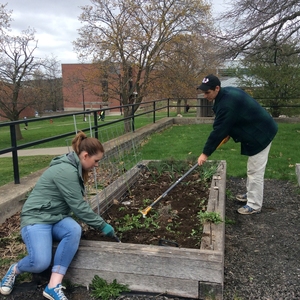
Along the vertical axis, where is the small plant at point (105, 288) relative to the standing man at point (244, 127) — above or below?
below

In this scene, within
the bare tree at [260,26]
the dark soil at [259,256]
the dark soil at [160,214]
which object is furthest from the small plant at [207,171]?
the bare tree at [260,26]

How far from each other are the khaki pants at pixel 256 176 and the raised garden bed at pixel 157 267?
1.48m

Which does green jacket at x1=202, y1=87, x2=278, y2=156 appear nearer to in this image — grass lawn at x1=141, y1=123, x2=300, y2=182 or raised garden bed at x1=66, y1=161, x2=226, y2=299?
raised garden bed at x1=66, y1=161, x2=226, y2=299

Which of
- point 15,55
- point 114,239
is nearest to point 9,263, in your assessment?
point 114,239

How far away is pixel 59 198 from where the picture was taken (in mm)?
2475

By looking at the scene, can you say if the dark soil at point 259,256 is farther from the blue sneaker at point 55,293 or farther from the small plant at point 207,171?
the small plant at point 207,171

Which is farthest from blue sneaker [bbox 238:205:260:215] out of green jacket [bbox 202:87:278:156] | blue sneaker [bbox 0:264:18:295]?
blue sneaker [bbox 0:264:18:295]

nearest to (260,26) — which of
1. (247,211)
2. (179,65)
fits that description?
(179,65)

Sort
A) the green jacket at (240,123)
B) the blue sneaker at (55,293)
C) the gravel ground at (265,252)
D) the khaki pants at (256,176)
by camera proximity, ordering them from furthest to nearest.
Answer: the khaki pants at (256,176), the green jacket at (240,123), the gravel ground at (265,252), the blue sneaker at (55,293)

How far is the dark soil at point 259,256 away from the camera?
7.79 feet

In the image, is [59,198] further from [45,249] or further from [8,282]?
[8,282]

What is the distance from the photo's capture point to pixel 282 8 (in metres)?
10.8

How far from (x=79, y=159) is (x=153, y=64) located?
1306 cm

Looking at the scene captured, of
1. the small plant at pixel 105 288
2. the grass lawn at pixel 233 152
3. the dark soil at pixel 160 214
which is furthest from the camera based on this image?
the grass lawn at pixel 233 152
